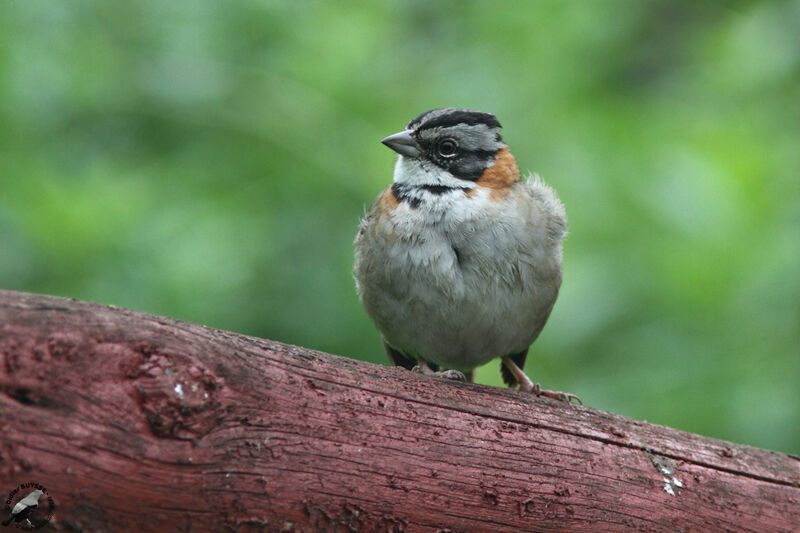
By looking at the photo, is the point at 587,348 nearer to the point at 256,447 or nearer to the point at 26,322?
the point at 256,447

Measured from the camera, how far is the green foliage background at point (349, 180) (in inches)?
184

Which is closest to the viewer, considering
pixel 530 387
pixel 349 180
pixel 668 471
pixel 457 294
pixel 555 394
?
pixel 668 471

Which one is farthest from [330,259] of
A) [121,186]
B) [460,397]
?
Answer: [460,397]

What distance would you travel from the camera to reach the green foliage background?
4.68 metres

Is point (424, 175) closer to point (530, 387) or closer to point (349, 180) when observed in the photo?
point (349, 180)

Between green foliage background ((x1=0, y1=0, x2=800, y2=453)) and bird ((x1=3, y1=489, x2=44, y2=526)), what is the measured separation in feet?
6.76

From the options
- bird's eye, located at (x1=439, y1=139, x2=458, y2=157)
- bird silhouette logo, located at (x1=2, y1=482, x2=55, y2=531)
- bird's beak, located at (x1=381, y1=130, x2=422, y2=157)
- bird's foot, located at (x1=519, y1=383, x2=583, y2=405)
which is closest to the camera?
bird silhouette logo, located at (x1=2, y1=482, x2=55, y2=531)

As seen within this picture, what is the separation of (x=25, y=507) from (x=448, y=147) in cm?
291

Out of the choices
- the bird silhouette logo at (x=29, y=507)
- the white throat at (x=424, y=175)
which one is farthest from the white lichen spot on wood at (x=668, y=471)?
the bird silhouette logo at (x=29, y=507)

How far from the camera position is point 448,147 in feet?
15.9

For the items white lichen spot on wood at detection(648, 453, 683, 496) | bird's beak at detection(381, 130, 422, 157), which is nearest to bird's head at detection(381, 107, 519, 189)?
bird's beak at detection(381, 130, 422, 157)

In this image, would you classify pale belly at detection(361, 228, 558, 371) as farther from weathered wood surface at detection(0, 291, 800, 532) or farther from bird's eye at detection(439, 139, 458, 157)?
weathered wood surface at detection(0, 291, 800, 532)

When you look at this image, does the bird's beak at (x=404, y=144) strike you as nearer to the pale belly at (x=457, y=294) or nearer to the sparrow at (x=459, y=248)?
the sparrow at (x=459, y=248)

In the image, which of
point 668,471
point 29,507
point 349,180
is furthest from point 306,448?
point 349,180
